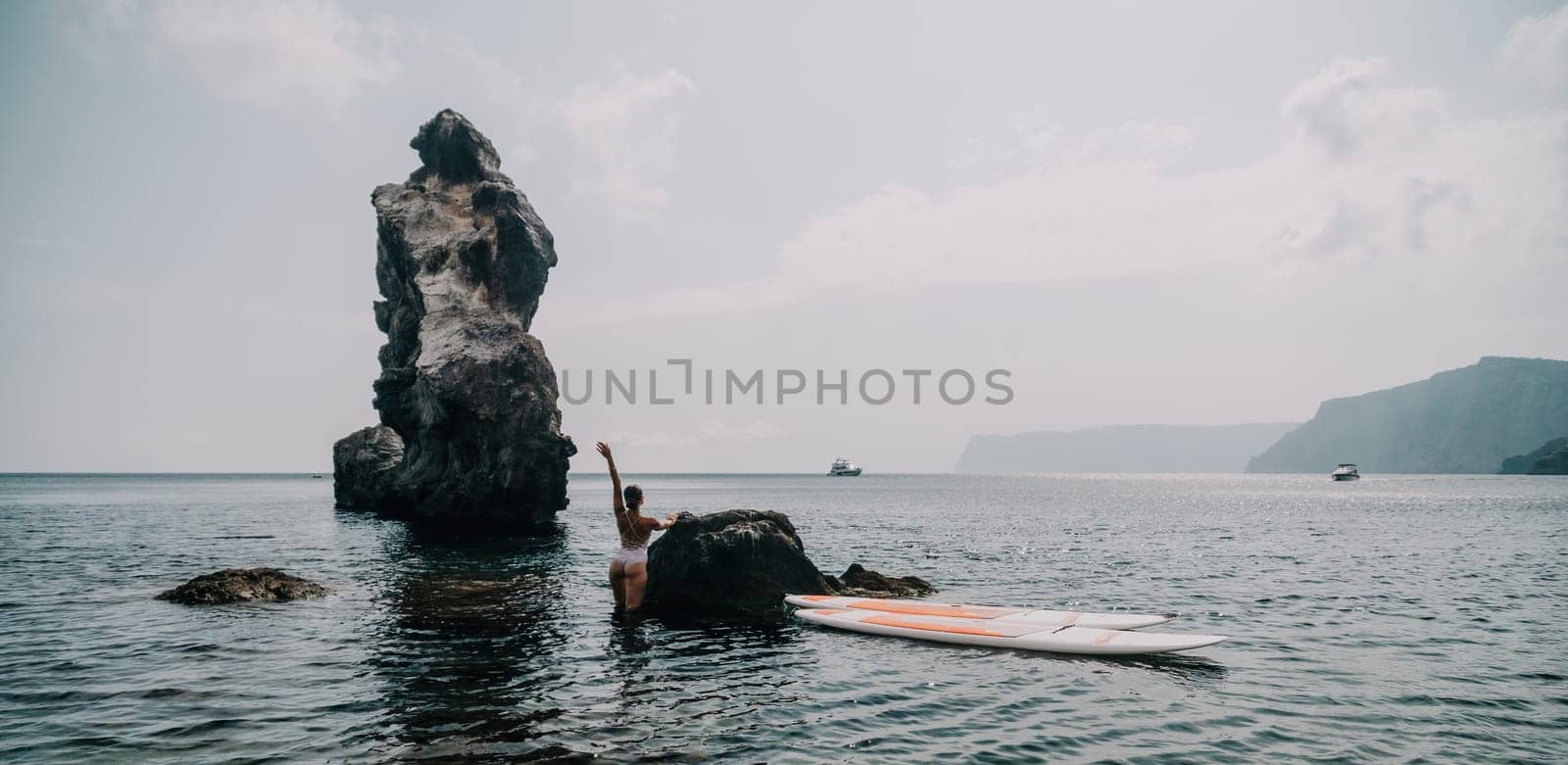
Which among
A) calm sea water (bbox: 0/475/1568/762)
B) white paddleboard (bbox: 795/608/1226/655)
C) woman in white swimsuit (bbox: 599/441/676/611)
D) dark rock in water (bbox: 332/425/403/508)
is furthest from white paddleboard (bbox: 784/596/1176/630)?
dark rock in water (bbox: 332/425/403/508)

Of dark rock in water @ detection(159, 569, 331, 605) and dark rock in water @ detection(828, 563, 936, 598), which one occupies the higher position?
dark rock in water @ detection(159, 569, 331, 605)

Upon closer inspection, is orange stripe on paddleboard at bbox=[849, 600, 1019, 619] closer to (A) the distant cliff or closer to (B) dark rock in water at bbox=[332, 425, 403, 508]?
(B) dark rock in water at bbox=[332, 425, 403, 508]

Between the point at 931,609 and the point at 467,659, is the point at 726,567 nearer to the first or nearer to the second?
the point at 931,609

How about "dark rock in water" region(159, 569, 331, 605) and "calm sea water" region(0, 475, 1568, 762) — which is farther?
"dark rock in water" region(159, 569, 331, 605)

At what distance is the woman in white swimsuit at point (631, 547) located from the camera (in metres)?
18.1

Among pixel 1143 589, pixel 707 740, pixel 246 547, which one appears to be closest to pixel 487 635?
pixel 707 740

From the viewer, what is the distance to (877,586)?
2328 cm

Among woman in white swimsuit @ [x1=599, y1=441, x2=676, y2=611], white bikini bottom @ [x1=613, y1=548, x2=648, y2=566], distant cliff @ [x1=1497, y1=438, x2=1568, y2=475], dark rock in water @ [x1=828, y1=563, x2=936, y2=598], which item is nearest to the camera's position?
woman in white swimsuit @ [x1=599, y1=441, x2=676, y2=611]

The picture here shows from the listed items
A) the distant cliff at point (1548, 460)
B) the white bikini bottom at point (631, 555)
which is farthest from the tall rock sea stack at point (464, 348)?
the distant cliff at point (1548, 460)

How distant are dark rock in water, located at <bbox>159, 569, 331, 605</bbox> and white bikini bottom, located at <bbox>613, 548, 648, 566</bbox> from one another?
957 cm

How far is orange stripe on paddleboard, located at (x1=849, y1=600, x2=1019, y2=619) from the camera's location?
18719mm

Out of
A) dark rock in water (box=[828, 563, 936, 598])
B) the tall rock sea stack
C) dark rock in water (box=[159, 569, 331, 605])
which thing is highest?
the tall rock sea stack

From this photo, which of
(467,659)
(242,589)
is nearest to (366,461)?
(242,589)

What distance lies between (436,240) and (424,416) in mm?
12724
